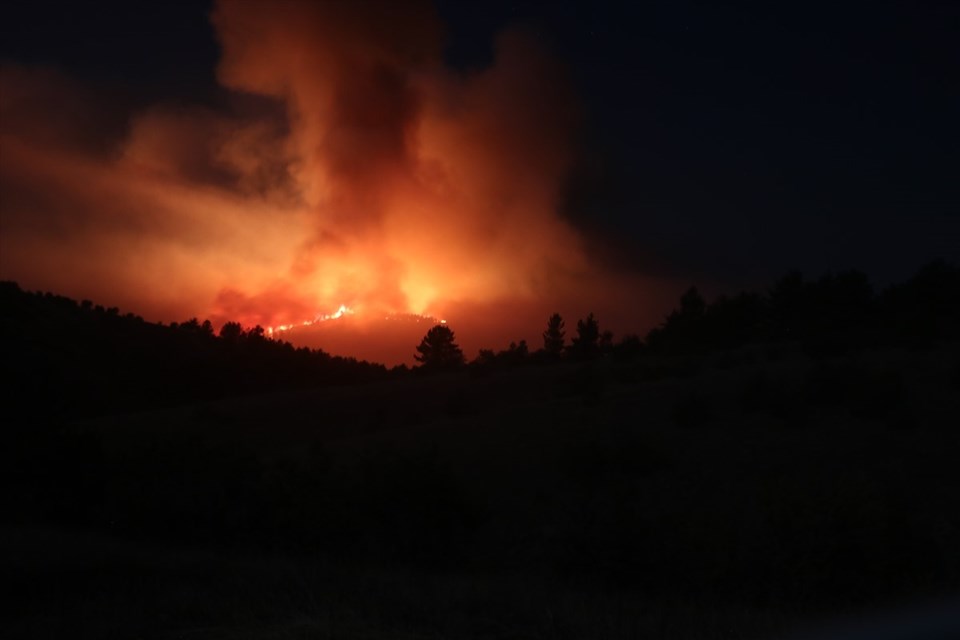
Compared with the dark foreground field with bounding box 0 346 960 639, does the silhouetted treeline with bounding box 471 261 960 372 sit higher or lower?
higher

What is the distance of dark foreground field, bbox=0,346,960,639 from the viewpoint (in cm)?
1198

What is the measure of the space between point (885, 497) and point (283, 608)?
1046 cm

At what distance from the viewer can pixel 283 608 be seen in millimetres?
11703

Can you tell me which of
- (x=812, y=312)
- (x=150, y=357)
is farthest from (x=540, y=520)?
(x=150, y=357)

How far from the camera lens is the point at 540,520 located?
24281 millimetres

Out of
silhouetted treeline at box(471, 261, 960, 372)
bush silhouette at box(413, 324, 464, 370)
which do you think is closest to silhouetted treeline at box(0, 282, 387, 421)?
bush silhouette at box(413, 324, 464, 370)

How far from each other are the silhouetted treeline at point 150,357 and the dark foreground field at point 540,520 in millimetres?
23877

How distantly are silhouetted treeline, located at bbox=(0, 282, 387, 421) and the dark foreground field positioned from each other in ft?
78.3

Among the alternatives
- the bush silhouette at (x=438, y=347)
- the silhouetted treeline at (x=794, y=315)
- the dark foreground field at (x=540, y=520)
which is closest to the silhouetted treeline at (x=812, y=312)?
the silhouetted treeline at (x=794, y=315)

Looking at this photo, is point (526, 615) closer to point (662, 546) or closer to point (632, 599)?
point (632, 599)

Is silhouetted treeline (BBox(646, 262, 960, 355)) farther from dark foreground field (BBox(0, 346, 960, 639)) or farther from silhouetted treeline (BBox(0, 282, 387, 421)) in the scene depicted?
silhouetted treeline (BBox(0, 282, 387, 421))

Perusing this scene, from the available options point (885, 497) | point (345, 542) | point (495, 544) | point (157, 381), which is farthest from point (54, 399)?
point (157, 381)

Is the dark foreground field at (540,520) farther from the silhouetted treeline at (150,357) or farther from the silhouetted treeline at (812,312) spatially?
the silhouetted treeline at (150,357)

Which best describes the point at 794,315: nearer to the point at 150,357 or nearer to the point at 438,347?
the point at 438,347
